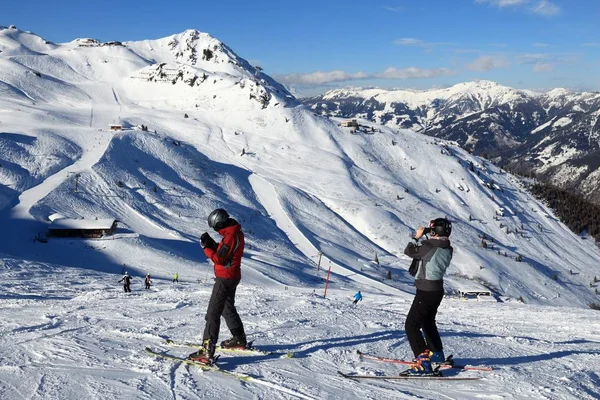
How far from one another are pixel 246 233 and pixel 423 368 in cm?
4855

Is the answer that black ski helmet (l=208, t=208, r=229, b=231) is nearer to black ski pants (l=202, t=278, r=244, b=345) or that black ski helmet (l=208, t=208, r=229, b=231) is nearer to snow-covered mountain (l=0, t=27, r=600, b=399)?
black ski pants (l=202, t=278, r=244, b=345)

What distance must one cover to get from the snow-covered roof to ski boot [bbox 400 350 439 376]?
3999 cm

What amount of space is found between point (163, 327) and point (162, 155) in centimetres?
6836

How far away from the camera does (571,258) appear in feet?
271

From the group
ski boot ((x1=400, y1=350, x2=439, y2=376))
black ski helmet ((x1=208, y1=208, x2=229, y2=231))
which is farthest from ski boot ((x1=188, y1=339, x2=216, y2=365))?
ski boot ((x1=400, y1=350, x2=439, y2=376))

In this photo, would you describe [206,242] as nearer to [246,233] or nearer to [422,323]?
[422,323]

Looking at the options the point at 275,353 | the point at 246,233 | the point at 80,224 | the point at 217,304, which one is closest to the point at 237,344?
the point at 275,353

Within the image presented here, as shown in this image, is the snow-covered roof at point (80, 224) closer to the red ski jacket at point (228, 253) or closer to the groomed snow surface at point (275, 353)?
the groomed snow surface at point (275, 353)

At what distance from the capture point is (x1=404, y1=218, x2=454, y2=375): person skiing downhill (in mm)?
8016

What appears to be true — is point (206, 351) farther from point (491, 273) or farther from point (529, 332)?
point (491, 273)

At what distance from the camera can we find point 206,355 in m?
8.49

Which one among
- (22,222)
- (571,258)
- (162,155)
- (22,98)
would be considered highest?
(22,98)

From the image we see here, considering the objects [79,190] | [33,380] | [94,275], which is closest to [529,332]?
[33,380]

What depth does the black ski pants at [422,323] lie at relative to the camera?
832 centimetres
